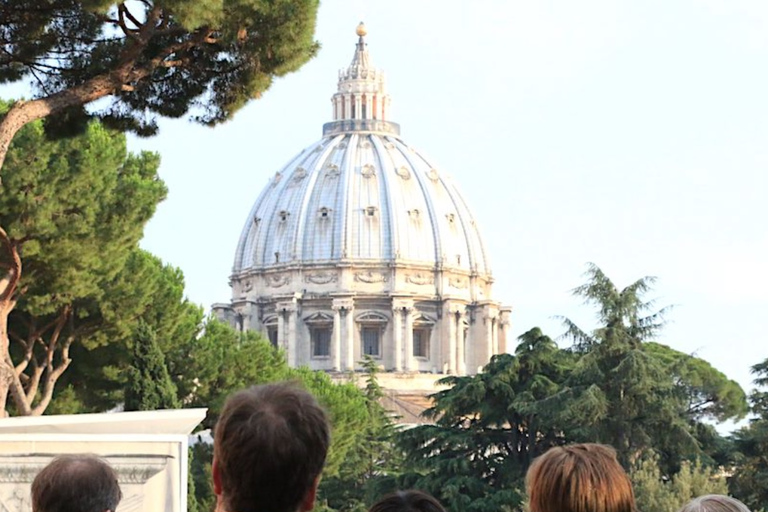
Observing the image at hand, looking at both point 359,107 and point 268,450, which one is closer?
point 268,450

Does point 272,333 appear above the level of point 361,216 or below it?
below

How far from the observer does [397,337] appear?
294ft

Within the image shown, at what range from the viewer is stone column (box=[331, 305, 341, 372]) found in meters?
88.2

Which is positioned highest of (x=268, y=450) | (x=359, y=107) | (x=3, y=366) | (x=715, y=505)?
(x=359, y=107)

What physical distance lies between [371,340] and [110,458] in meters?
81.8

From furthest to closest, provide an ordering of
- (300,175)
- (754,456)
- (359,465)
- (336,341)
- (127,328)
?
(300,175) → (336,341) → (359,465) → (754,456) → (127,328)

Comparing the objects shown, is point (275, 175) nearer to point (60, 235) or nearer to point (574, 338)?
point (574, 338)

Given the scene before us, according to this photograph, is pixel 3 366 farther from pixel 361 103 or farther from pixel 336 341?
pixel 361 103

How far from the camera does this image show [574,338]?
31000mm

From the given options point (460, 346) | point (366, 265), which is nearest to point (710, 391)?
point (460, 346)

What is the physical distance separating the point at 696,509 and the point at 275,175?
9459 centimetres

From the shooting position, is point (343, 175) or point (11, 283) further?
point (343, 175)

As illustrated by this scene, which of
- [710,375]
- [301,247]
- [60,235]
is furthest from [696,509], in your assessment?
[301,247]

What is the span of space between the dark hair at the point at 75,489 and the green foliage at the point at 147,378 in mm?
20377
